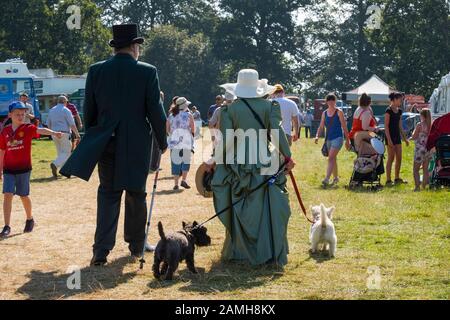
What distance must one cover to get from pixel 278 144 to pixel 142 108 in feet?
4.46

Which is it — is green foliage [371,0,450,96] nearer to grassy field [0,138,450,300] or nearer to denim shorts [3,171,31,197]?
grassy field [0,138,450,300]

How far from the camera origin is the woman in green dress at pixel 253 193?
8312mm

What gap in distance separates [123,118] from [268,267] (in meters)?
1.97

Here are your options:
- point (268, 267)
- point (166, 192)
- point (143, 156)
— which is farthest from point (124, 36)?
point (166, 192)

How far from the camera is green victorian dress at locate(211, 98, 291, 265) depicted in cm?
830

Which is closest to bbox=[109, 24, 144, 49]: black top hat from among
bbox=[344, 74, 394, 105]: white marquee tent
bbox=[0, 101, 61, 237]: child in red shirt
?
bbox=[0, 101, 61, 237]: child in red shirt

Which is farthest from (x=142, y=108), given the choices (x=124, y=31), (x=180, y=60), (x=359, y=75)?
(x=359, y=75)

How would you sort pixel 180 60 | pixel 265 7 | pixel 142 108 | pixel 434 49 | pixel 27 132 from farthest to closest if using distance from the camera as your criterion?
pixel 265 7
pixel 180 60
pixel 434 49
pixel 27 132
pixel 142 108

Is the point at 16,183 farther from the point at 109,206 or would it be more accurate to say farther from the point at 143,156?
the point at 143,156

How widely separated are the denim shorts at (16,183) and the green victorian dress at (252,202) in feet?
10.3

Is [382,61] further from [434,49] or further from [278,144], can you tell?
[278,144]

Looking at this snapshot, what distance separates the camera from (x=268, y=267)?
821 centimetres
